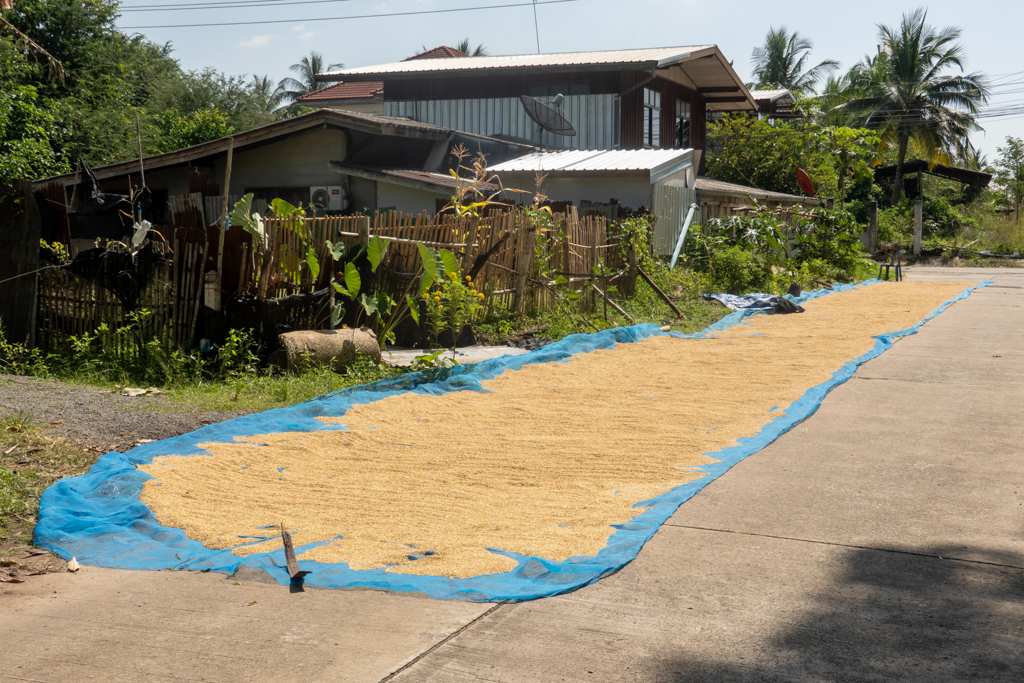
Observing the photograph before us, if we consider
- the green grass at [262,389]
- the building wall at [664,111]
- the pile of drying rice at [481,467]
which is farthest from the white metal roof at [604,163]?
the green grass at [262,389]

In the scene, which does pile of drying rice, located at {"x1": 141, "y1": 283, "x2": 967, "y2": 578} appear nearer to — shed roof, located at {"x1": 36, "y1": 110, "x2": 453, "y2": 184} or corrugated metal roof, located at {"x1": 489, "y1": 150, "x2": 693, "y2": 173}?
shed roof, located at {"x1": 36, "y1": 110, "x2": 453, "y2": 184}

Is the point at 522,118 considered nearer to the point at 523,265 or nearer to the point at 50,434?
the point at 523,265

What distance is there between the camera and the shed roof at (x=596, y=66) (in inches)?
926

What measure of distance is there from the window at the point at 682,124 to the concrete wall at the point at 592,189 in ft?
31.9

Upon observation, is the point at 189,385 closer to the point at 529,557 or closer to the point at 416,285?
the point at 416,285

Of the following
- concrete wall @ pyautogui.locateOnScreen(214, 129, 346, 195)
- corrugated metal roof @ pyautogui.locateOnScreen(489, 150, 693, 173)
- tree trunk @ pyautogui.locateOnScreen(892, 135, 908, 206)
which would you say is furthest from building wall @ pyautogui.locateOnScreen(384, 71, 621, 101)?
tree trunk @ pyautogui.locateOnScreen(892, 135, 908, 206)

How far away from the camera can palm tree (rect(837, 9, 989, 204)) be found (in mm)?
41156

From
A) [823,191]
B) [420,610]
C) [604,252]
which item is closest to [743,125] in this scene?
[823,191]

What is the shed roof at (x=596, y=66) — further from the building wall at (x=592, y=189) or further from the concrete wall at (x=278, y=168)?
the concrete wall at (x=278, y=168)

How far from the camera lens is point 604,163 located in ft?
62.7

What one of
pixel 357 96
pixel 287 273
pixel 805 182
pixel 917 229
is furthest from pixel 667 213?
pixel 917 229

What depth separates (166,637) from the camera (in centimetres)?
327

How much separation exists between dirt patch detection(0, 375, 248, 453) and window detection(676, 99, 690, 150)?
23.0 meters

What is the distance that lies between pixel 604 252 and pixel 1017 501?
397 inches
